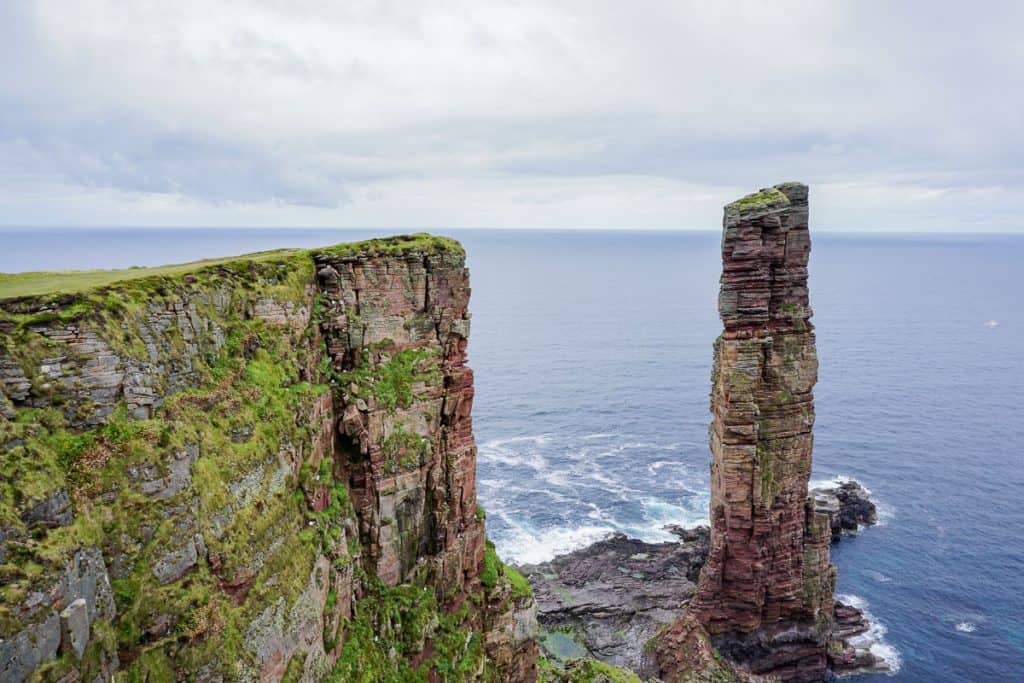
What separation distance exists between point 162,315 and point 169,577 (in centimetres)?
853

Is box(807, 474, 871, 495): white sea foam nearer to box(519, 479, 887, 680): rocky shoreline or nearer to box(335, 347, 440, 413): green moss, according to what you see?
box(519, 479, 887, 680): rocky shoreline

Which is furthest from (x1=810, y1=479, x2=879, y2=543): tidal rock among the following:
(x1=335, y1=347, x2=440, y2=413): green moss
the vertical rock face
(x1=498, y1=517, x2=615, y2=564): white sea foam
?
(x1=335, y1=347, x2=440, y2=413): green moss

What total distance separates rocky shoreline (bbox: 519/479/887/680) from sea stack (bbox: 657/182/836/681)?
136 inches

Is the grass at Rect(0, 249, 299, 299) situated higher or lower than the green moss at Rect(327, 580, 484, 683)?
higher

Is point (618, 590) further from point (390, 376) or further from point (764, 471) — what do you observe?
point (390, 376)

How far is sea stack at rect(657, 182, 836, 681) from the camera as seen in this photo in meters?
57.5

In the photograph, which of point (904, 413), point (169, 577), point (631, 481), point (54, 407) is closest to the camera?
point (54, 407)

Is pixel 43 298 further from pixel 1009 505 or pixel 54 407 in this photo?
pixel 1009 505

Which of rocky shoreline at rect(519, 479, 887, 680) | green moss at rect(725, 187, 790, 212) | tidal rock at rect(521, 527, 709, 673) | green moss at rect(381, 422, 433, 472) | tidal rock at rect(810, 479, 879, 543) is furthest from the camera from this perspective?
tidal rock at rect(810, 479, 879, 543)

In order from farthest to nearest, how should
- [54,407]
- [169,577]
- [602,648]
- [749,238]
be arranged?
[602,648] < [749,238] < [169,577] < [54,407]

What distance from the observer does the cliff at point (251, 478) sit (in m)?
19.0

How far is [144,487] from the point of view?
21.1 metres

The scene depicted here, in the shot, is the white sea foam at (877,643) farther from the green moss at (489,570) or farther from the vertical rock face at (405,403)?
the vertical rock face at (405,403)

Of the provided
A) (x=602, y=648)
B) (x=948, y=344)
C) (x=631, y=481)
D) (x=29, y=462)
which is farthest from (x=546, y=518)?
(x=948, y=344)
